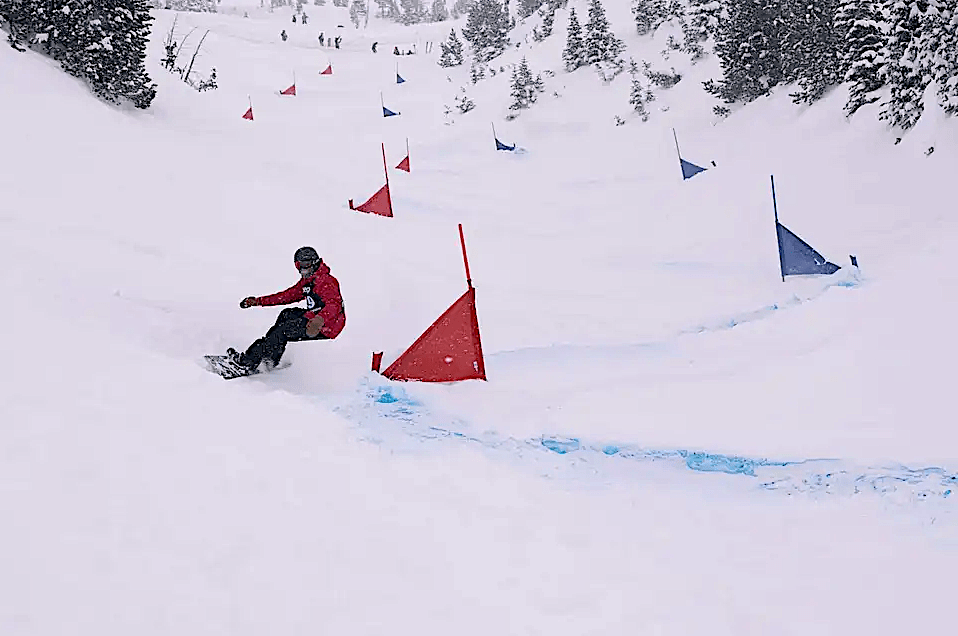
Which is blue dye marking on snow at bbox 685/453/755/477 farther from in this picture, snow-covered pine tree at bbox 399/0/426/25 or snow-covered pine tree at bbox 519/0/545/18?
snow-covered pine tree at bbox 399/0/426/25

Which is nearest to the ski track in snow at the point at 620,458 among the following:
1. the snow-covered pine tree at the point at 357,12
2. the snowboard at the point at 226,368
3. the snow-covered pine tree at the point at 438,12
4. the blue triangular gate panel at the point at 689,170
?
the snowboard at the point at 226,368

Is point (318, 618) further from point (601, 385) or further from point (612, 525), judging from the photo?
point (601, 385)

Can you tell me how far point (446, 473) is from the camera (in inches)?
167

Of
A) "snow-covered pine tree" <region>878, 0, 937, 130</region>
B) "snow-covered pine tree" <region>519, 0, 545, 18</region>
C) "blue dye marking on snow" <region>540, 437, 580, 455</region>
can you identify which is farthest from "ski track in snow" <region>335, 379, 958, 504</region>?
"snow-covered pine tree" <region>519, 0, 545, 18</region>

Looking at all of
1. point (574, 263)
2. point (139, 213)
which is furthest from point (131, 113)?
point (574, 263)

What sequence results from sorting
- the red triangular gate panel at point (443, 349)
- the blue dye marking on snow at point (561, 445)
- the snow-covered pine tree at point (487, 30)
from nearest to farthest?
1. the blue dye marking on snow at point (561, 445)
2. the red triangular gate panel at point (443, 349)
3. the snow-covered pine tree at point (487, 30)

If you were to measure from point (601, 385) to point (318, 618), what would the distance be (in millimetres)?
3419

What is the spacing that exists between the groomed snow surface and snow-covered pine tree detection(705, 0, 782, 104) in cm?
751

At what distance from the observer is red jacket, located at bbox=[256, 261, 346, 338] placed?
5.68 m

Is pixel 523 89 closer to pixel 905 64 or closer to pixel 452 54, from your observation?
pixel 452 54

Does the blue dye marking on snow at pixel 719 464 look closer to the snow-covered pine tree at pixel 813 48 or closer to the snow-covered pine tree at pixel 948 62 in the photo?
the snow-covered pine tree at pixel 948 62

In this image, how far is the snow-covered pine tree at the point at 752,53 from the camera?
18658 mm

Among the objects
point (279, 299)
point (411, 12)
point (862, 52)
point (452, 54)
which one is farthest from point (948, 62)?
point (411, 12)

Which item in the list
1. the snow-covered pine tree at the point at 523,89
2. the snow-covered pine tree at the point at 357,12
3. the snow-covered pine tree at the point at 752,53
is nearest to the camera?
the snow-covered pine tree at the point at 752,53
